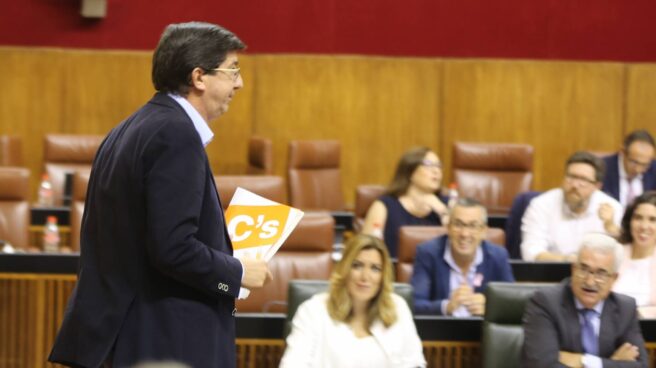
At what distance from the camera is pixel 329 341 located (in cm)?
419

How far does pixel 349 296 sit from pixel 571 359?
0.84 meters

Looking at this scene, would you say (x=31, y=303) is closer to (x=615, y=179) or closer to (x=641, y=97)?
(x=615, y=179)

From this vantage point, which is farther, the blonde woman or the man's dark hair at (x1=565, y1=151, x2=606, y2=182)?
the man's dark hair at (x1=565, y1=151, x2=606, y2=182)

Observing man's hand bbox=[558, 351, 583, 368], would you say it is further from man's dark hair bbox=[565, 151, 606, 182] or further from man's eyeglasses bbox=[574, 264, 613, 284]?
man's dark hair bbox=[565, 151, 606, 182]

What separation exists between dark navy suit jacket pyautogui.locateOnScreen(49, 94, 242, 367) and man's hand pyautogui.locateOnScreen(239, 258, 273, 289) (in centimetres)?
3

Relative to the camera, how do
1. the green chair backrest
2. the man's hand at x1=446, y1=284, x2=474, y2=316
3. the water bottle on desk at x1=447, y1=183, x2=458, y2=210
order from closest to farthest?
the green chair backrest
the man's hand at x1=446, y1=284, x2=474, y2=316
the water bottle on desk at x1=447, y1=183, x2=458, y2=210

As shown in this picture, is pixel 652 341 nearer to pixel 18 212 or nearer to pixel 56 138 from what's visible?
pixel 18 212

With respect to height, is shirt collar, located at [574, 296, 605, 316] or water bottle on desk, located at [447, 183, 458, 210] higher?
water bottle on desk, located at [447, 183, 458, 210]

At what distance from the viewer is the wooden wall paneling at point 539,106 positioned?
398 inches

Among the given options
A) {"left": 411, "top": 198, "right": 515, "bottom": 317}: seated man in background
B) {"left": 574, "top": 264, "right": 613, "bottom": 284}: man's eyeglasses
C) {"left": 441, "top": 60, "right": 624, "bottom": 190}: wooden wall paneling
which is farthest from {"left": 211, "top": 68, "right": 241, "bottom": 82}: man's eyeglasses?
{"left": 441, "top": 60, "right": 624, "bottom": 190}: wooden wall paneling

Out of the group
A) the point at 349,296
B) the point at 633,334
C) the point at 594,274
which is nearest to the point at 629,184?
the point at 633,334

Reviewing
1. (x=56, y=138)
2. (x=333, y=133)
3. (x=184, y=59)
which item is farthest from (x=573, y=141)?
(x=184, y=59)

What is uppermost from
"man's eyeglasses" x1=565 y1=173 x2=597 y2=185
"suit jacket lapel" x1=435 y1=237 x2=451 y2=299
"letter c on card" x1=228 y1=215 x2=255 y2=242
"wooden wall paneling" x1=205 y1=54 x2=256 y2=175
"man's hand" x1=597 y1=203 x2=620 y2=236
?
"wooden wall paneling" x1=205 y1=54 x2=256 y2=175

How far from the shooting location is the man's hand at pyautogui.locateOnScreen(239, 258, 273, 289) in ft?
8.43
